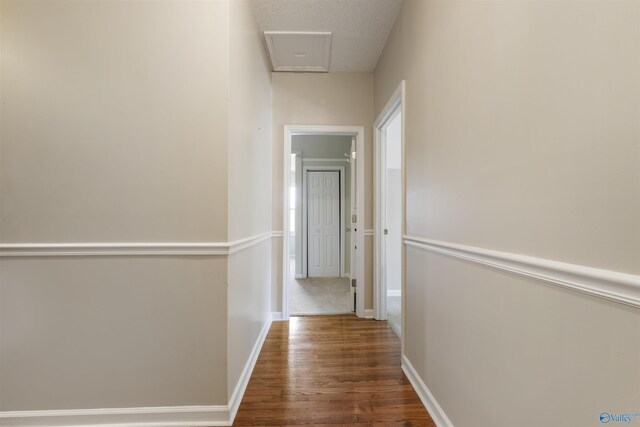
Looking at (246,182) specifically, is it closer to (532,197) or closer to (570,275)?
(532,197)

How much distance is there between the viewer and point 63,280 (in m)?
1.37

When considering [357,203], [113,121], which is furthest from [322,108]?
[113,121]

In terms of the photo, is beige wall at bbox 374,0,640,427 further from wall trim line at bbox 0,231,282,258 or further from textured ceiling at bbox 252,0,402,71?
wall trim line at bbox 0,231,282,258

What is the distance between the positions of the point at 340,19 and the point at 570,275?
2220 millimetres

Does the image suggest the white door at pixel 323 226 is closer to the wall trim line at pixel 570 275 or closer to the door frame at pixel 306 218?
the door frame at pixel 306 218

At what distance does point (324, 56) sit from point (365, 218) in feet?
5.25

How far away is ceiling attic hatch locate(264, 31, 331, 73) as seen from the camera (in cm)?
231

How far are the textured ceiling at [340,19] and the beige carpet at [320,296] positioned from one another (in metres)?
2.53

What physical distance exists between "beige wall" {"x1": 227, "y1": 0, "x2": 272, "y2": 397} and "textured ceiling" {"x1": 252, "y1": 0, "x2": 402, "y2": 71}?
170 mm

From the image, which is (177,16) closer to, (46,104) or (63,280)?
(46,104)

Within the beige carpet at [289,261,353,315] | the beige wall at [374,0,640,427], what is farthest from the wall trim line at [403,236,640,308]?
the beige carpet at [289,261,353,315]

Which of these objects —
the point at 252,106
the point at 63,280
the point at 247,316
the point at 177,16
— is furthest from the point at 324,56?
the point at 63,280

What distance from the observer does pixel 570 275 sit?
0.70 meters

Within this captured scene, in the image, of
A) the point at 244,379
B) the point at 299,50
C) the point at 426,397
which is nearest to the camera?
the point at 426,397
